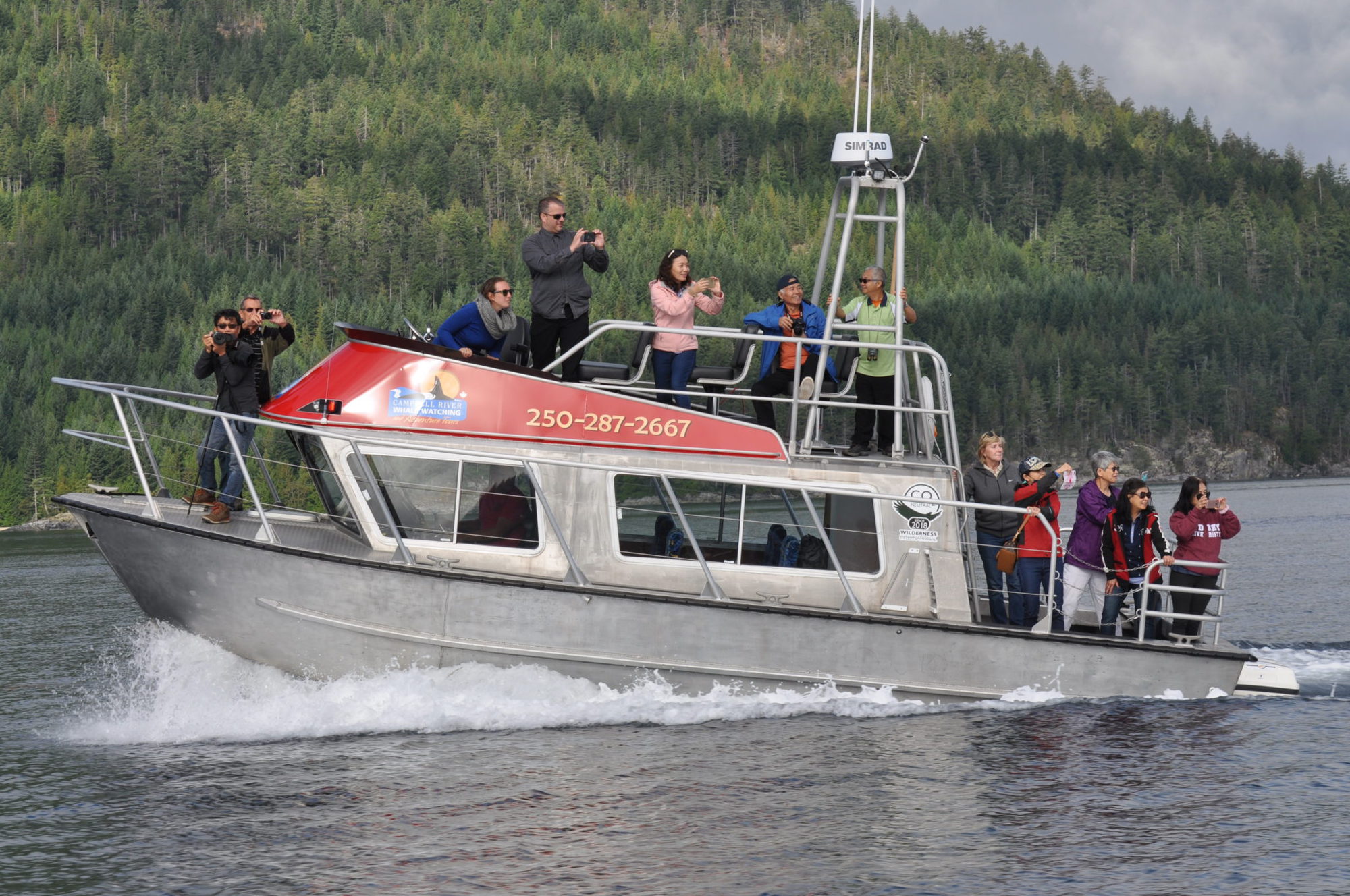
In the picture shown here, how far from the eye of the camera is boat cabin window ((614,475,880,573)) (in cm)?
1121

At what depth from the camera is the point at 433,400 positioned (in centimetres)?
1112

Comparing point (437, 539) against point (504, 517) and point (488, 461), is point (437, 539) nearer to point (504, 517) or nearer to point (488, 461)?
point (504, 517)

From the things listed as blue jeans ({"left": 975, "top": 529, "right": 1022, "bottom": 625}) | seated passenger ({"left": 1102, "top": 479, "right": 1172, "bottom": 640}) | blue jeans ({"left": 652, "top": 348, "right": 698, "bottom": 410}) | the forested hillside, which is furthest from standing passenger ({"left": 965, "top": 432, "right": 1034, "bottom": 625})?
the forested hillside

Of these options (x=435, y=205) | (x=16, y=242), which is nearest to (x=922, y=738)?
(x=16, y=242)

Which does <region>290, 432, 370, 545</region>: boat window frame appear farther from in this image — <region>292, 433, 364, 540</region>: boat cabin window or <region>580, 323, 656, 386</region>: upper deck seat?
<region>580, 323, 656, 386</region>: upper deck seat

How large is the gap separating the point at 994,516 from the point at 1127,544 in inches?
51.2

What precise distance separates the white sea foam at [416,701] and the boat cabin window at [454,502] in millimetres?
1108

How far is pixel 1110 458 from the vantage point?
39.6ft

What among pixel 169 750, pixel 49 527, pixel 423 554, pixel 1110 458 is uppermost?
pixel 1110 458

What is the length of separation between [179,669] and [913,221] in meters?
155

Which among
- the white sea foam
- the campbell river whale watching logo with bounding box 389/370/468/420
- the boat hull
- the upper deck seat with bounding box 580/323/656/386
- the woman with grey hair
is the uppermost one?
the upper deck seat with bounding box 580/323/656/386

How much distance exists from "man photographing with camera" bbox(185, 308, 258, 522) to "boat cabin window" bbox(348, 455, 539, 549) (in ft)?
3.77

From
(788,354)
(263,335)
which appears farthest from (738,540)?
(263,335)

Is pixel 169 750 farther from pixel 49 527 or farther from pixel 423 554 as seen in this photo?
pixel 49 527
